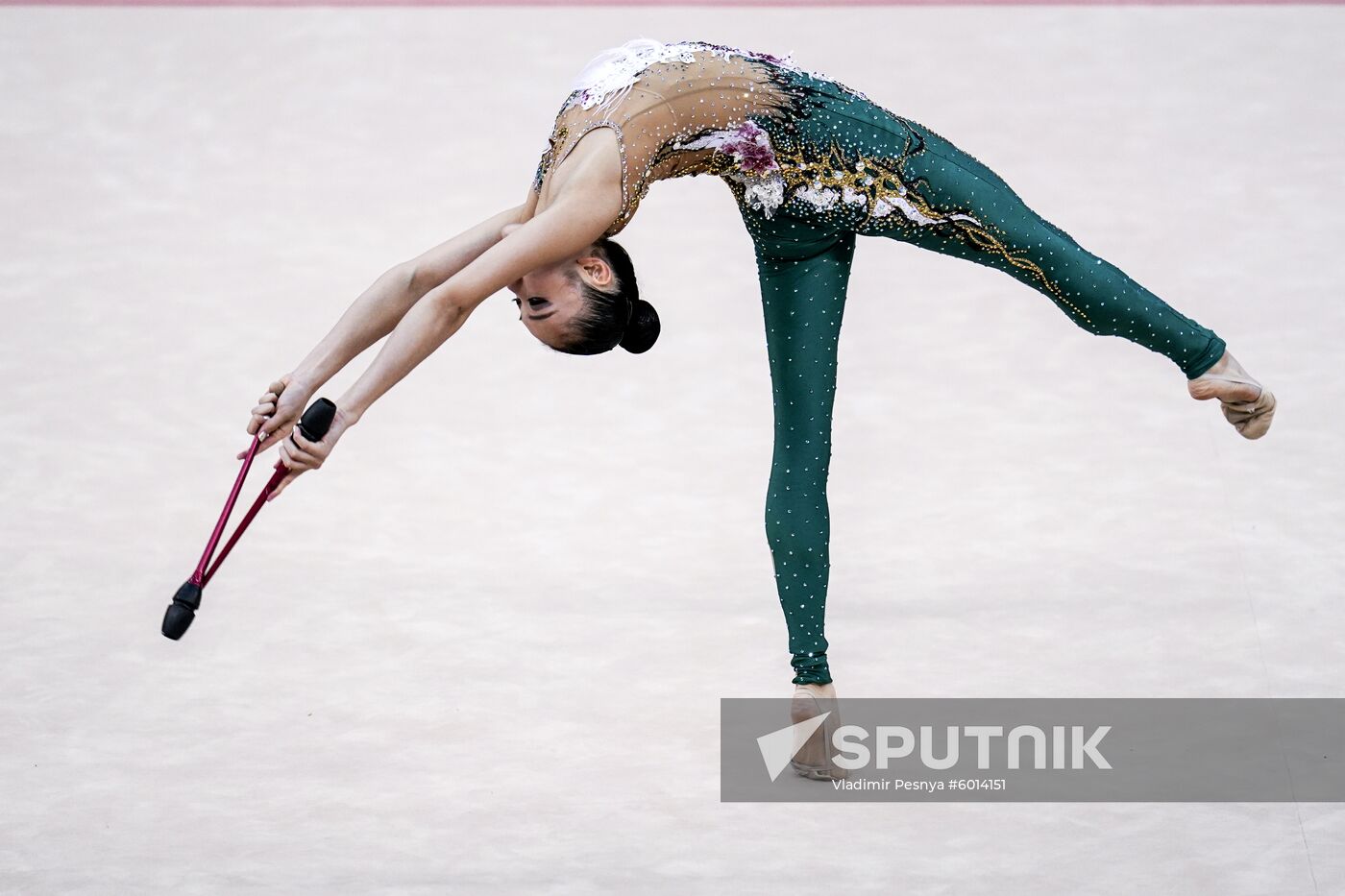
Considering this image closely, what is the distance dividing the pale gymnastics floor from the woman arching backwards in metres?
0.51

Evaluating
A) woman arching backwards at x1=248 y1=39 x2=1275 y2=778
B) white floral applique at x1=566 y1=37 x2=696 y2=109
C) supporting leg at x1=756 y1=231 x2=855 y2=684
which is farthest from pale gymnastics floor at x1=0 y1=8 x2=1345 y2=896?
white floral applique at x1=566 y1=37 x2=696 y2=109

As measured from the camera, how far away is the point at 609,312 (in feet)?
9.97

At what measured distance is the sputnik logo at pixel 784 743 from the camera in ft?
10.9

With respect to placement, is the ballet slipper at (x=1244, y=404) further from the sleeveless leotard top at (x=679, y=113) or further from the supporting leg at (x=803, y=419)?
the sleeveless leotard top at (x=679, y=113)

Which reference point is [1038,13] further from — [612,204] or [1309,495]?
[612,204]

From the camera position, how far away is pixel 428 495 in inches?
175

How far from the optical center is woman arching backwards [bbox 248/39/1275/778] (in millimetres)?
2867

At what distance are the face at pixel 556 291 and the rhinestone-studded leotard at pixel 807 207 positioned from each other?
0.46 ft

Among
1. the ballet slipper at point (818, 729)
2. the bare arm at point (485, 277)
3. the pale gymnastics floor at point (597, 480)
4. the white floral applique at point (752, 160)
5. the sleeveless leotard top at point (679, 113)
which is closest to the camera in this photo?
the bare arm at point (485, 277)

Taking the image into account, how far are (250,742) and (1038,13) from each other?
4714 mm

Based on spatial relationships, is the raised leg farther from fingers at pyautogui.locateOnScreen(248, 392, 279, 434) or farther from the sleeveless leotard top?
fingers at pyautogui.locateOnScreen(248, 392, 279, 434)

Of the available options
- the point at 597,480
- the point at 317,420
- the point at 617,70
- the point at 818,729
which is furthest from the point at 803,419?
the point at 597,480

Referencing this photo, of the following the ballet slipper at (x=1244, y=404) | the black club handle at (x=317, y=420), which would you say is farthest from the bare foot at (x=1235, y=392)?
the black club handle at (x=317, y=420)

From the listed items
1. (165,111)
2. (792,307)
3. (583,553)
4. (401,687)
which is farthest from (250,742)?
(165,111)
